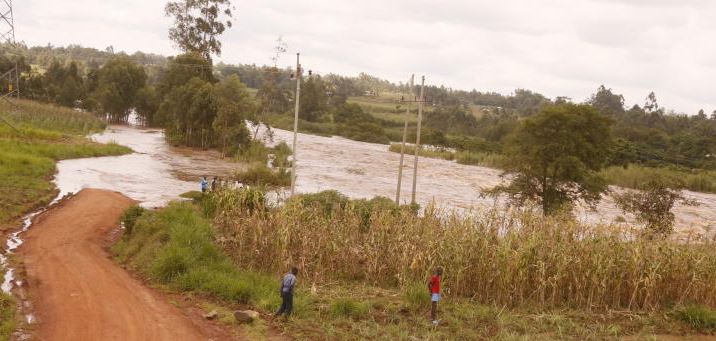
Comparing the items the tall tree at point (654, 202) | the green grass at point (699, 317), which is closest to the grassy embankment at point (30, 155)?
the green grass at point (699, 317)

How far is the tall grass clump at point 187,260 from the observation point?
40.8 feet

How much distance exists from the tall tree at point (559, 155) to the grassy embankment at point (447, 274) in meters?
7.16

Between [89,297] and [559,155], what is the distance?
56.3 ft

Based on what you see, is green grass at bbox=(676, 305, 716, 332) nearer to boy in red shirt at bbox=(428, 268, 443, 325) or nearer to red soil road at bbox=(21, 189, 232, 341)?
boy in red shirt at bbox=(428, 268, 443, 325)

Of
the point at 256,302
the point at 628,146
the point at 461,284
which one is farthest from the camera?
the point at 628,146

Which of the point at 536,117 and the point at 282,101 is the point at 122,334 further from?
the point at 282,101

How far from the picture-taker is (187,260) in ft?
44.1

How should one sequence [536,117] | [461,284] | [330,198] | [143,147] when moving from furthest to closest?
[143,147] → [536,117] → [330,198] → [461,284]

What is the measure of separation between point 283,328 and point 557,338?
5.32 metres

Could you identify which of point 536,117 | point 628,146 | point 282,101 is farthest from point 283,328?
point 282,101

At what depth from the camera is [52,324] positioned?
33.5 feet

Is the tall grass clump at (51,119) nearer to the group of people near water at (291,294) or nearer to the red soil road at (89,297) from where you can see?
the red soil road at (89,297)

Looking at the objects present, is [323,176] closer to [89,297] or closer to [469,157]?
[469,157]

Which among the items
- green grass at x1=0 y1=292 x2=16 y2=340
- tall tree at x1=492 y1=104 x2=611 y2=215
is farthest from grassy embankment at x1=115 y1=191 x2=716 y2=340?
tall tree at x1=492 y1=104 x2=611 y2=215
